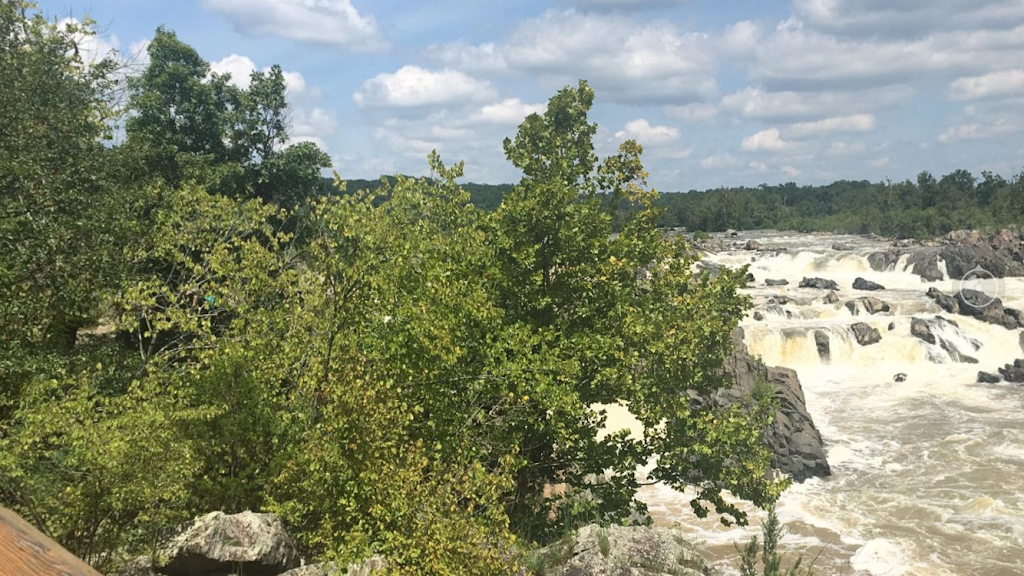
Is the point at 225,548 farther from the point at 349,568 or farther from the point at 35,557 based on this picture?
the point at 35,557

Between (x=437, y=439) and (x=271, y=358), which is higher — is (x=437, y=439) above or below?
below

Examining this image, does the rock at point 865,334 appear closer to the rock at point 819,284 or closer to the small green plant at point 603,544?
the rock at point 819,284

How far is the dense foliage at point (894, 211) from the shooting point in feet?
313

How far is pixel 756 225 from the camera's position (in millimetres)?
141000

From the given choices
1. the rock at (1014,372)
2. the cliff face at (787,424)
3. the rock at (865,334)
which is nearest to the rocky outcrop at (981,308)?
the rock at (1014,372)

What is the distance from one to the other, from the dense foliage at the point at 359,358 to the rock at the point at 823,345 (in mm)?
30133

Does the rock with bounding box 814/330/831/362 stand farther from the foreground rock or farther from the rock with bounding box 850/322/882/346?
the foreground rock

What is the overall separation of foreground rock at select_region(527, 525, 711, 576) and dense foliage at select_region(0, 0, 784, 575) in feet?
3.14

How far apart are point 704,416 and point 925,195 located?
141m

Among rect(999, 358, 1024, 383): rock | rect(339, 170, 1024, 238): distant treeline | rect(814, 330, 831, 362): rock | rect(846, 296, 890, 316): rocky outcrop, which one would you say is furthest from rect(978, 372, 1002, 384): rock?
rect(339, 170, 1024, 238): distant treeline

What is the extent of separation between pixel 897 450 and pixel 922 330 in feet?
55.9

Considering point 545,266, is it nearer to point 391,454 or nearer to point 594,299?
point 594,299

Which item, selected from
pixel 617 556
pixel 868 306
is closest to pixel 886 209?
pixel 868 306

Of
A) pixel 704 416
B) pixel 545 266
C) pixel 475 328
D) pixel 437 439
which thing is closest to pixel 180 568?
pixel 437 439
